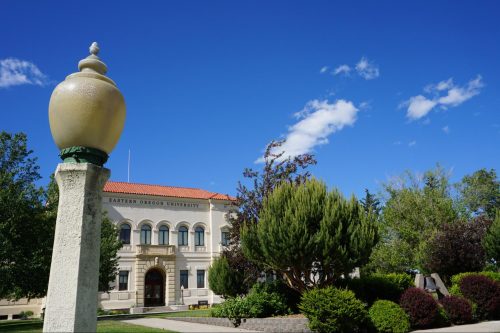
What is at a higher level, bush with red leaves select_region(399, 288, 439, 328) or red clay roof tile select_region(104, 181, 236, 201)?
red clay roof tile select_region(104, 181, 236, 201)

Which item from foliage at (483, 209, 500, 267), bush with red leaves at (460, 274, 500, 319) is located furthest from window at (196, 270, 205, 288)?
bush with red leaves at (460, 274, 500, 319)

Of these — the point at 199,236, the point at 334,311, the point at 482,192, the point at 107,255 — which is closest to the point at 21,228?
the point at 107,255

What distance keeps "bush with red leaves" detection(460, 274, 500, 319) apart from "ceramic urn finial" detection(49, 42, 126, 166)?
18.7 meters

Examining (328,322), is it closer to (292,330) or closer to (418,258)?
(292,330)

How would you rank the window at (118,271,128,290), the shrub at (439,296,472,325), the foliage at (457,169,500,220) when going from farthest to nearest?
the foliage at (457,169,500,220) < the window at (118,271,128,290) < the shrub at (439,296,472,325)

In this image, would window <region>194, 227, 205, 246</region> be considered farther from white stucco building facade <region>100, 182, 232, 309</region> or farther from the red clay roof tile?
the red clay roof tile

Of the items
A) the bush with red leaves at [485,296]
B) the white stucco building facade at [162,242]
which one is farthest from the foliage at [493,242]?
the white stucco building facade at [162,242]

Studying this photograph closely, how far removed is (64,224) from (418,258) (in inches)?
1233

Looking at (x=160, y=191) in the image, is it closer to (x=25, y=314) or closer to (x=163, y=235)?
(x=163, y=235)

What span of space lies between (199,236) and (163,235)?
3.66m

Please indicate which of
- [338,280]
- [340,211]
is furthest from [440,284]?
[340,211]

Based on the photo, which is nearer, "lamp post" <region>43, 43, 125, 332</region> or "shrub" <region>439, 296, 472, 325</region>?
"lamp post" <region>43, 43, 125, 332</region>

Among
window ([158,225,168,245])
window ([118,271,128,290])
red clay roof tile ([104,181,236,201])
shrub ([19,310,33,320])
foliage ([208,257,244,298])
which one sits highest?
red clay roof tile ([104,181,236,201])

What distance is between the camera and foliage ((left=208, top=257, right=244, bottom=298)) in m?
24.1
